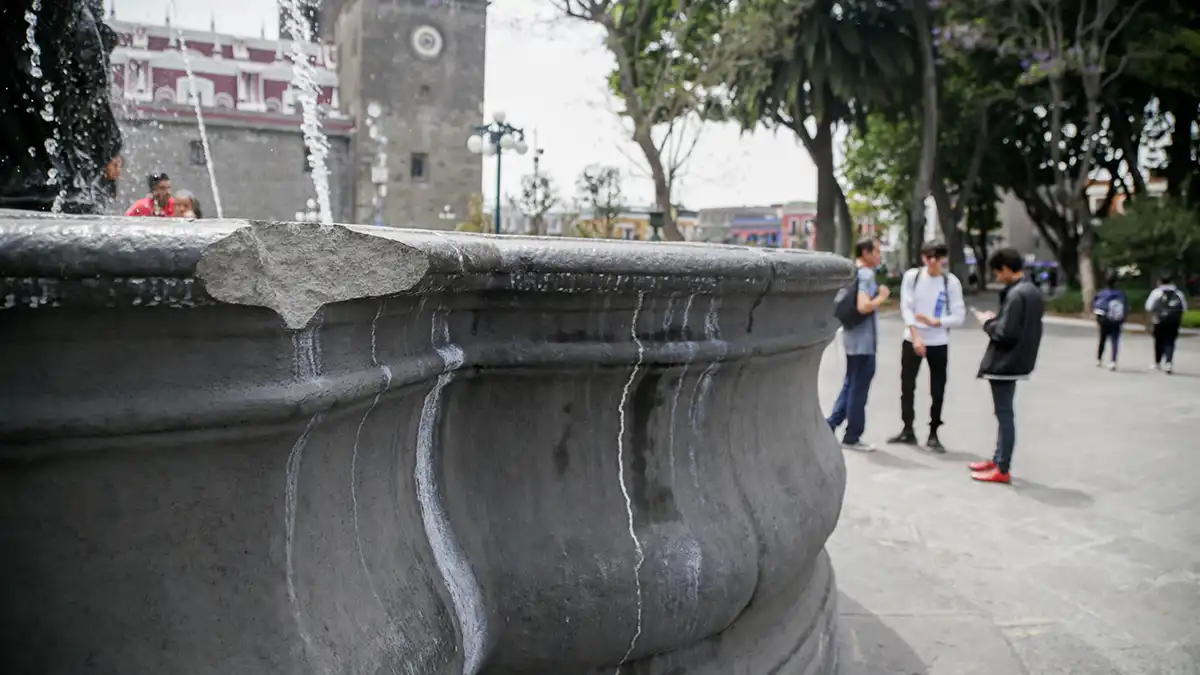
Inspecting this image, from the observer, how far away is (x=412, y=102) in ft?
148

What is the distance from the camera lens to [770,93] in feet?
87.4

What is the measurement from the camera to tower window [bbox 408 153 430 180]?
45312 mm

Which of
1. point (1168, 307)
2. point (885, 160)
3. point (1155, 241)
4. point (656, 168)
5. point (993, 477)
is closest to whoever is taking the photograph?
point (993, 477)

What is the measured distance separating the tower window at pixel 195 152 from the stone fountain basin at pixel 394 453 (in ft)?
149

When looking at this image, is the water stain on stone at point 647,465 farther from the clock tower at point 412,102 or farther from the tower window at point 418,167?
the tower window at point 418,167

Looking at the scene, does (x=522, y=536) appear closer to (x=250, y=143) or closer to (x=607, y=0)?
(x=607, y=0)

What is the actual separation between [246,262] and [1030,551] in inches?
158

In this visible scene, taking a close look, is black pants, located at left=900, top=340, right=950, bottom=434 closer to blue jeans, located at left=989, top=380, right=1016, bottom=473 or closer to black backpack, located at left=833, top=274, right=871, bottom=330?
black backpack, located at left=833, top=274, right=871, bottom=330

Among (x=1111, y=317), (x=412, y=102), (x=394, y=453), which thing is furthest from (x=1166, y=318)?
(x=412, y=102)

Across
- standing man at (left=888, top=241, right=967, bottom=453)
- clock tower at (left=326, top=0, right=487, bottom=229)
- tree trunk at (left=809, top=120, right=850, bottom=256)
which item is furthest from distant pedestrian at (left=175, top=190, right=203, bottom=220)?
clock tower at (left=326, top=0, right=487, bottom=229)

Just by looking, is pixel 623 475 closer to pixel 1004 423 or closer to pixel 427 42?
pixel 1004 423

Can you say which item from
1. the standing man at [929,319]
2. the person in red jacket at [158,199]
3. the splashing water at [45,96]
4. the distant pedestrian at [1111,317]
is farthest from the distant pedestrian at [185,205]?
the distant pedestrian at [1111,317]

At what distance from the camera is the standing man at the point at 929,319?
6.58m

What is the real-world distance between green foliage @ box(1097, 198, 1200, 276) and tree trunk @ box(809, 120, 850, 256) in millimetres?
8116
